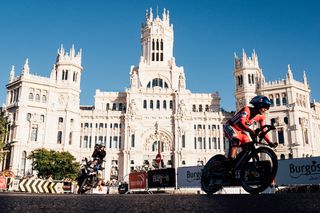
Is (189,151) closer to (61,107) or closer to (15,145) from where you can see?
(61,107)

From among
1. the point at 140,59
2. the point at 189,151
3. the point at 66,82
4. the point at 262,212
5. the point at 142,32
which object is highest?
the point at 142,32

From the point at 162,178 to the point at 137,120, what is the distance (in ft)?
94.4

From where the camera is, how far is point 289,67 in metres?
54.2

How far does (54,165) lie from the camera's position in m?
40.7

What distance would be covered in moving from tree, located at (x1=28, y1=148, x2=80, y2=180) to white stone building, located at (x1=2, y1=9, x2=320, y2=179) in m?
7.81

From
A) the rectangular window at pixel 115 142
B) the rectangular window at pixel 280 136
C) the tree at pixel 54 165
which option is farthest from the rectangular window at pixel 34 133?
the rectangular window at pixel 280 136

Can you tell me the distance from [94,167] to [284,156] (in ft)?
136

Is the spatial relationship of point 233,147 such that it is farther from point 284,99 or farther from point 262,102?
point 284,99

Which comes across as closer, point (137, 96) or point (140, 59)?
point (137, 96)

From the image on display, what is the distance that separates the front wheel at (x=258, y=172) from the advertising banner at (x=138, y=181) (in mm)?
19547

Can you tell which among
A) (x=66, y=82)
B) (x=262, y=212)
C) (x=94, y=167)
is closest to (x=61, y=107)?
(x=66, y=82)

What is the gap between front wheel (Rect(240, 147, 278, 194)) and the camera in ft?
22.4

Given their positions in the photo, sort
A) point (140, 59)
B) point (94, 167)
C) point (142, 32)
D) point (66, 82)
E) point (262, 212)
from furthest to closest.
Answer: point (142, 32), point (140, 59), point (66, 82), point (94, 167), point (262, 212)

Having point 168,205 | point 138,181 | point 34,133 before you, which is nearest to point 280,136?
point 138,181
